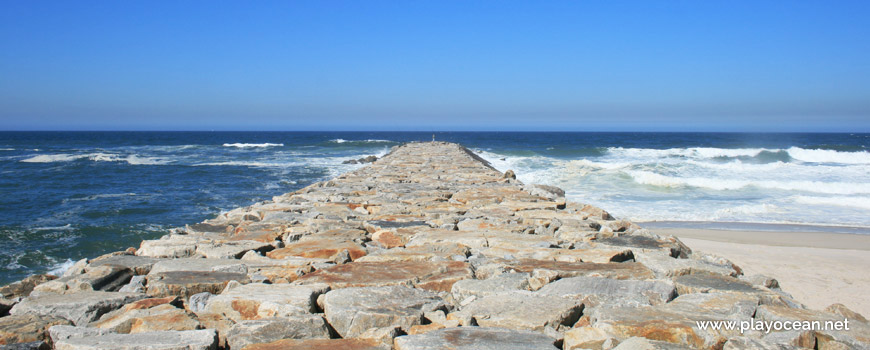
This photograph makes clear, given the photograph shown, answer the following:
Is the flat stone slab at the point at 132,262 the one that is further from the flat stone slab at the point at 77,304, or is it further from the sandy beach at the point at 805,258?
the sandy beach at the point at 805,258

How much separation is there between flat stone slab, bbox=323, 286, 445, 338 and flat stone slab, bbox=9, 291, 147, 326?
914 mm

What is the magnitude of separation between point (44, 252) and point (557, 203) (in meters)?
6.75

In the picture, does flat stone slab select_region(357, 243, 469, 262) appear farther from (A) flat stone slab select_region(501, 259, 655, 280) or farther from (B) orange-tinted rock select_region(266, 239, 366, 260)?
(A) flat stone slab select_region(501, 259, 655, 280)

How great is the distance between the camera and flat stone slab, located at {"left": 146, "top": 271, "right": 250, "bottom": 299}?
2.55 metres

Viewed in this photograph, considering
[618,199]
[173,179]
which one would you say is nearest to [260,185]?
[173,179]

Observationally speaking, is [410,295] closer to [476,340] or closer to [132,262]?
[476,340]

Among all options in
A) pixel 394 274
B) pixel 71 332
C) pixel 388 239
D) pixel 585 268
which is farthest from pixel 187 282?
pixel 585 268

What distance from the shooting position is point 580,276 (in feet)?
8.97

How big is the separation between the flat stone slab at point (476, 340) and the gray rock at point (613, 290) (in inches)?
18.7

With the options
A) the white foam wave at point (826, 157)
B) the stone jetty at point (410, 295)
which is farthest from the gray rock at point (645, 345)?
the white foam wave at point (826, 157)

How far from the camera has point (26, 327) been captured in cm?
207

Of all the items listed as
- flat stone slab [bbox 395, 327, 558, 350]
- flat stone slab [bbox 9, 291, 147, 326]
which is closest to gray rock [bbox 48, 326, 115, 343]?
flat stone slab [bbox 9, 291, 147, 326]

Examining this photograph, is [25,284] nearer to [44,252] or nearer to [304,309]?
[304,309]

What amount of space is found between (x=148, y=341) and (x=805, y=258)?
26.9 feet
